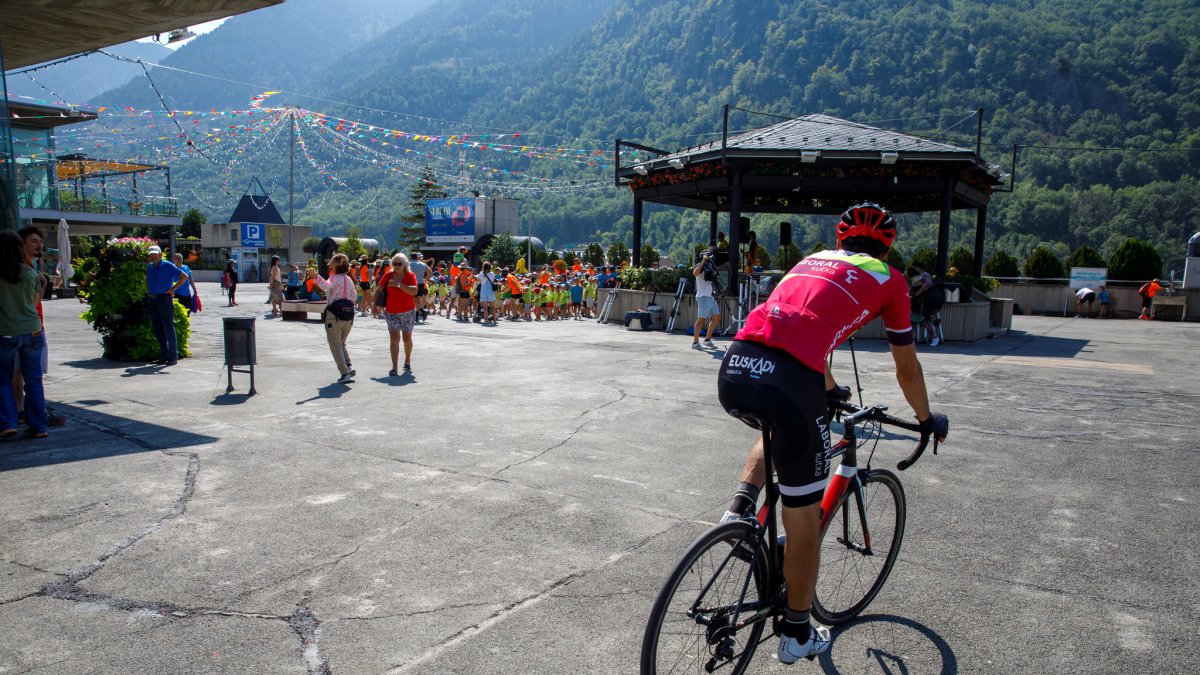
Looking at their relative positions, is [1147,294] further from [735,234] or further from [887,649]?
[887,649]

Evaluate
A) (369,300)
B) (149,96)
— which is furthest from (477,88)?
(369,300)

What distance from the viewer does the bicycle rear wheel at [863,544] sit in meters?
3.59

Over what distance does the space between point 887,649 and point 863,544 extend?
1.67 ft

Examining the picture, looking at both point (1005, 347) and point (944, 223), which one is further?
point (944, 223)

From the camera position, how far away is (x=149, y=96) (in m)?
137

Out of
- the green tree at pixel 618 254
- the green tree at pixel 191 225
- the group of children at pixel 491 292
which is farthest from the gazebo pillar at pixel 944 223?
the green tree at pixel 191 225

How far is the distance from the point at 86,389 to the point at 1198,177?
71538 mm

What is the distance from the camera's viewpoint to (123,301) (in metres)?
12.0

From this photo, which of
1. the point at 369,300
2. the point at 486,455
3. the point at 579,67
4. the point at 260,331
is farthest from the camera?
the point at 579,67

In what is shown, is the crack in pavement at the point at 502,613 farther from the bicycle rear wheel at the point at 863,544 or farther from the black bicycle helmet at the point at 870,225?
the black bicycle helmet at the point at 870,225

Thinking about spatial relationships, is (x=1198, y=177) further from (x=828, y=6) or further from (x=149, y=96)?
(x=149, y=96)

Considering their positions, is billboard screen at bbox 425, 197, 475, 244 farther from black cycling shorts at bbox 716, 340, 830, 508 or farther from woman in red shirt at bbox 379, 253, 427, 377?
black cycling shorts at bbox 716, 340, 830, 508

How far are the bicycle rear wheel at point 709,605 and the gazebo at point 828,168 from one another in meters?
14.8

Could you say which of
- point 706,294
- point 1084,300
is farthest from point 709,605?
point 1084,300
